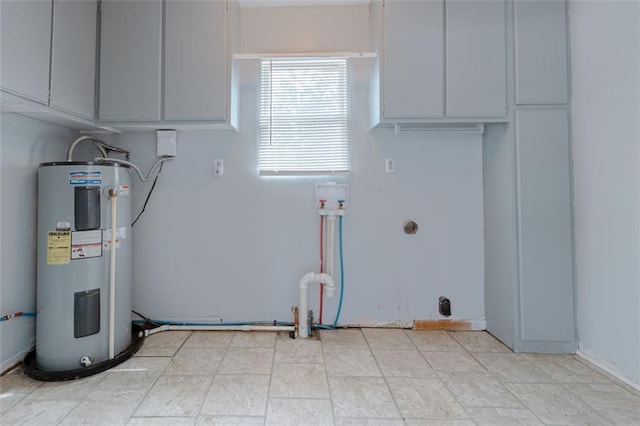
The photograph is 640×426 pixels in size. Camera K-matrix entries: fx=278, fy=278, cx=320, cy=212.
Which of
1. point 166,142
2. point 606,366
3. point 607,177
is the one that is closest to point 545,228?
point 607,177

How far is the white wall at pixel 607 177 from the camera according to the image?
5.17ft

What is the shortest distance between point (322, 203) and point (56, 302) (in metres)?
1.82

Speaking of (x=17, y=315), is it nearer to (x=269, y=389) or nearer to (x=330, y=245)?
(x=269, y=389)

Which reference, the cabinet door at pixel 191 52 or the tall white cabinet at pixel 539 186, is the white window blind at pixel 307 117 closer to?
the cabinet door at pixel 191 52

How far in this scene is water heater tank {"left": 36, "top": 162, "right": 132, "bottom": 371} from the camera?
1670 mm

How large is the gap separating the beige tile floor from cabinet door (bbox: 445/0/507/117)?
1.72m

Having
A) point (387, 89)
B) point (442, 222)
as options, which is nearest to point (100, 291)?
point (387, 89)

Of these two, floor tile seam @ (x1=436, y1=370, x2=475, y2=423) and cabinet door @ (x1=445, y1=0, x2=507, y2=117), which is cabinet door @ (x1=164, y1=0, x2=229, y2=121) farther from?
floor tile seam @ (x1=436, y1=370, x2=475, y2=423)

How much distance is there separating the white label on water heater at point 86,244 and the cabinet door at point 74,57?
2.68ft

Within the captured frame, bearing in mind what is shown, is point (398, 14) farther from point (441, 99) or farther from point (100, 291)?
point (100, 291)

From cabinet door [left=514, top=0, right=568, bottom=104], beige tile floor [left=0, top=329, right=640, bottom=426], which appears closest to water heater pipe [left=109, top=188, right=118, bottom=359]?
beige tile floor [left=0, top=329, right=640, bottom=426]

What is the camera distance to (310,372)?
1679 millimetres

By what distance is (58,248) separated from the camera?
1661 millimetres

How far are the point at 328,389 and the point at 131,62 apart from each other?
8.31 feet
